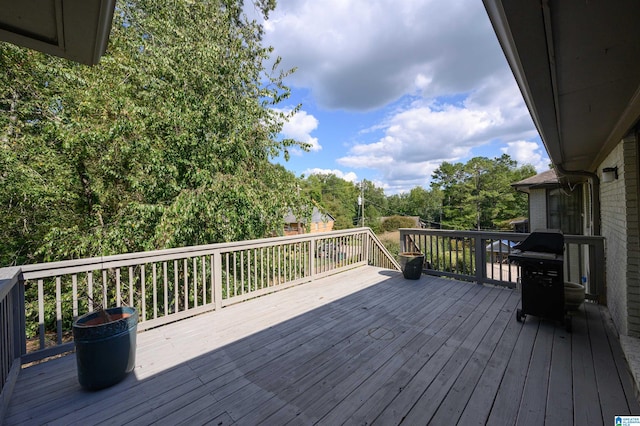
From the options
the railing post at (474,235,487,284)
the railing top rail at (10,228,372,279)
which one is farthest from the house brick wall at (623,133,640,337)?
the railing top rail at (10,228,372,279)

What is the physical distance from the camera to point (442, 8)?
11.2 feet

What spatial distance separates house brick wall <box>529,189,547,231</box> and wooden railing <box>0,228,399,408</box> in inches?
235

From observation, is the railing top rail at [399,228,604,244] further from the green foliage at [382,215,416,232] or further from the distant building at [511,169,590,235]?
the green foliage at [382,215,416,232]

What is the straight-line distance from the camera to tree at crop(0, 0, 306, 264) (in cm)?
491

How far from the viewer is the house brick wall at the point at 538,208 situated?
28.0 feet

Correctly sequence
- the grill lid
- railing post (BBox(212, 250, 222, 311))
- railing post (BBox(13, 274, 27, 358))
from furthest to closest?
railing post (BBox(212, 250, 222, 311)) < the grill lid < railing post (BBox(13, 274, 27, 358))

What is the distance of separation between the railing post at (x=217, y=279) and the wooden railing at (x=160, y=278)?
0.04 feet

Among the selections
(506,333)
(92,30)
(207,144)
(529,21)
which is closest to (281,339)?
(506,333)

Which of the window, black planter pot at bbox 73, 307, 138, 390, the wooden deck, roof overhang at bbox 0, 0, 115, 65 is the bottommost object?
the wooden deck

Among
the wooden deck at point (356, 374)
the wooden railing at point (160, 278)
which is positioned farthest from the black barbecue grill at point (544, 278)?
the wooden railing at point (160, 278)

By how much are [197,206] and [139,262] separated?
216 centimetres

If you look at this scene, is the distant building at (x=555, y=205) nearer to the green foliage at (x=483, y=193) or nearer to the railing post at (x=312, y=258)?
the railing post at (x=312, y=258)

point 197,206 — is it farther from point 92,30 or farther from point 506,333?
point 506,333

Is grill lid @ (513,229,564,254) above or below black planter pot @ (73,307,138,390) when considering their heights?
above
